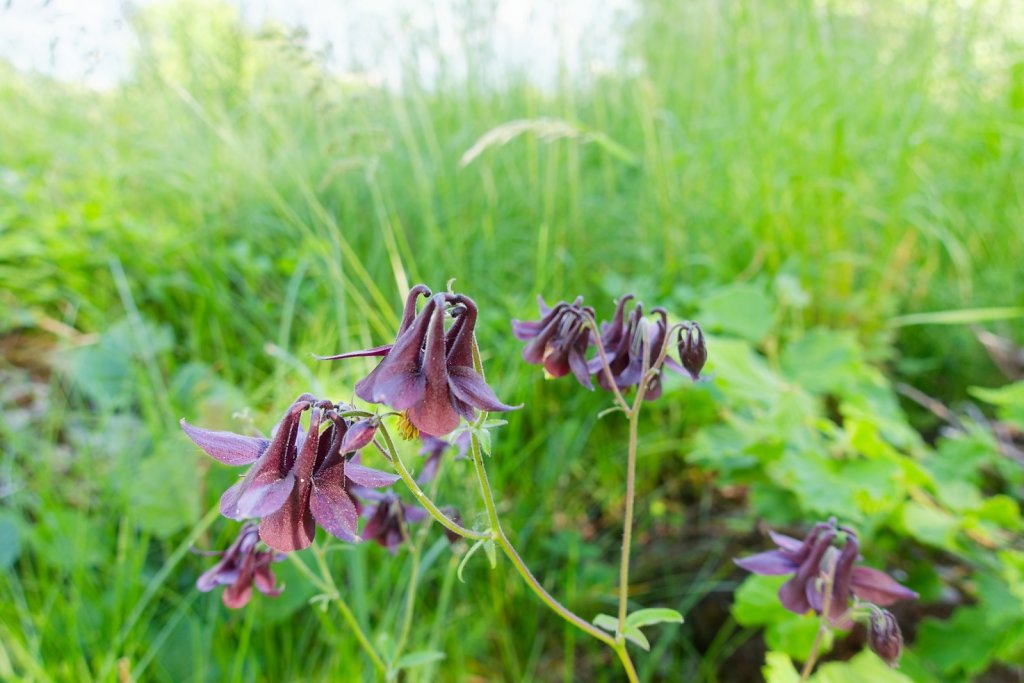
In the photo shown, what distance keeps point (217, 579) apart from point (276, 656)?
33.3 inches

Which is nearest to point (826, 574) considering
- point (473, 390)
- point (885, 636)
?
point (885, 636)

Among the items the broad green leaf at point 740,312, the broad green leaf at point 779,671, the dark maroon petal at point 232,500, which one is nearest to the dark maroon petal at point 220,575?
the dark maroon petal at point 232,500

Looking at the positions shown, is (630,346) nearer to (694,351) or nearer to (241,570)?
(694,351)

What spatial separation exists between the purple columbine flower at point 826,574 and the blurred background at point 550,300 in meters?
0.24

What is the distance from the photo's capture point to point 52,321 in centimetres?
330

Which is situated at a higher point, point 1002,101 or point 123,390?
point 1002,101

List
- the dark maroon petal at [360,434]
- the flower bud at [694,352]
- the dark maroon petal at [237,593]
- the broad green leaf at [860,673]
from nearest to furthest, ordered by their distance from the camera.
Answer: the dark maroon petal at [360,434] < the flower bud at [694,352] < the dark maroon petal at [237,593] < the broad green leaf at [860,673]

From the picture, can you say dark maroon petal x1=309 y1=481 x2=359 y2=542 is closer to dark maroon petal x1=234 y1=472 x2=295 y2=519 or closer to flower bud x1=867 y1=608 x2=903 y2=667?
dark maroon petal x1=234 y1=472 x2=295 y2=519

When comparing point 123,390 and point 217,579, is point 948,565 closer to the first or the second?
point 217,579

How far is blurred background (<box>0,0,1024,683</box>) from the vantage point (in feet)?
6.33

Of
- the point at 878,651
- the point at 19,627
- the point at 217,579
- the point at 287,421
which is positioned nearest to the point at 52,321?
the point at 19,627

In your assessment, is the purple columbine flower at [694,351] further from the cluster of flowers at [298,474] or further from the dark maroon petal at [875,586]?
the cluster of flowers at [298,474]

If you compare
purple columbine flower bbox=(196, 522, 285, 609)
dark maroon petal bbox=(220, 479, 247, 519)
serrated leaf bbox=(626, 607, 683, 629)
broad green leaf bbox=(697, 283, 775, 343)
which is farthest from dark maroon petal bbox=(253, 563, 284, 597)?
broad green leaf bbox=(697, 283, 775, 343)

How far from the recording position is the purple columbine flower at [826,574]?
120cm
